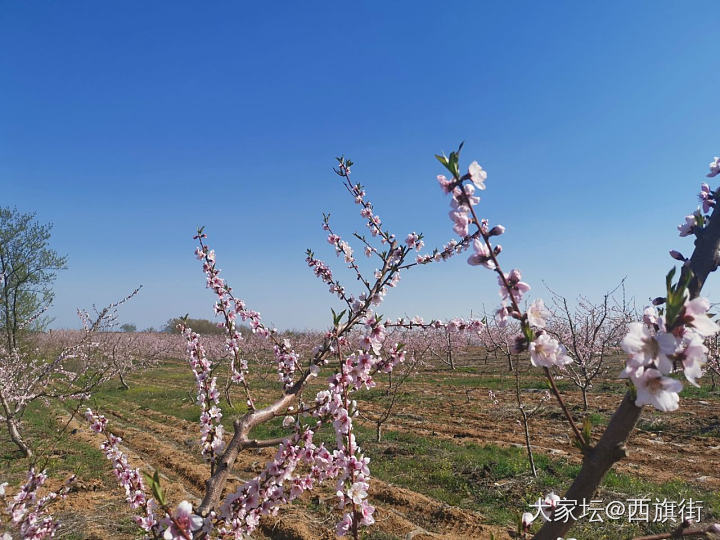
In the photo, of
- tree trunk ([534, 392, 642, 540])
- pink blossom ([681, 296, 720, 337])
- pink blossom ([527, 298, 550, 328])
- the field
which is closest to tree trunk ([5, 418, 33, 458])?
the field

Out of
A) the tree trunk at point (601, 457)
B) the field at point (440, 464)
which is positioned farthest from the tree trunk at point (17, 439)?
the tree trunk at point (601, 457)

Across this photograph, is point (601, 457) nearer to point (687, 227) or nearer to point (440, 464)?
point (687, 227)

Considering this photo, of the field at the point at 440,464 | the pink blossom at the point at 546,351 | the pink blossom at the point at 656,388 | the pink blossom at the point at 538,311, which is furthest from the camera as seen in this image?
the field at the point at 440,464

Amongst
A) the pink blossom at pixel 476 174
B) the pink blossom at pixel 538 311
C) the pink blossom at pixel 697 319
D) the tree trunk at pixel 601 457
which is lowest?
the tree trunk at pixel 601 457

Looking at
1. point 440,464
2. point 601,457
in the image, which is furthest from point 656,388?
point 440,464

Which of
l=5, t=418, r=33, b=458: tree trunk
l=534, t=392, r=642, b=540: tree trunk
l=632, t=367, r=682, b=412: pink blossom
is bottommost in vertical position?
l=5, t=418, r=33, b=458: tree trunk

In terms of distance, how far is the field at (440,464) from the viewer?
5.81m

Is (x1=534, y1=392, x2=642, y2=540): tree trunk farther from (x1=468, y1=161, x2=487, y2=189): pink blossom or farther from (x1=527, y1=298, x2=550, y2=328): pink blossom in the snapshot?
(x1=468, y1=161, x2=487, y2=189): pink blossom

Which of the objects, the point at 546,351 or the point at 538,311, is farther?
the point at 538,311

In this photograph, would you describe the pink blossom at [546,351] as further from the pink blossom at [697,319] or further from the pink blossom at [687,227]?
the pink blossom at [687,227]

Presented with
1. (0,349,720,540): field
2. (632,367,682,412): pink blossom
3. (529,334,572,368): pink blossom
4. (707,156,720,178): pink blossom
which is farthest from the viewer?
(0,349,720,540): field

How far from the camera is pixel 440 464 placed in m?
8.13

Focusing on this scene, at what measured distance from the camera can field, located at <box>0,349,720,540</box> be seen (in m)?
5.81

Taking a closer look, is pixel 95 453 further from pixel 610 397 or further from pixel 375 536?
pixel 610 397
